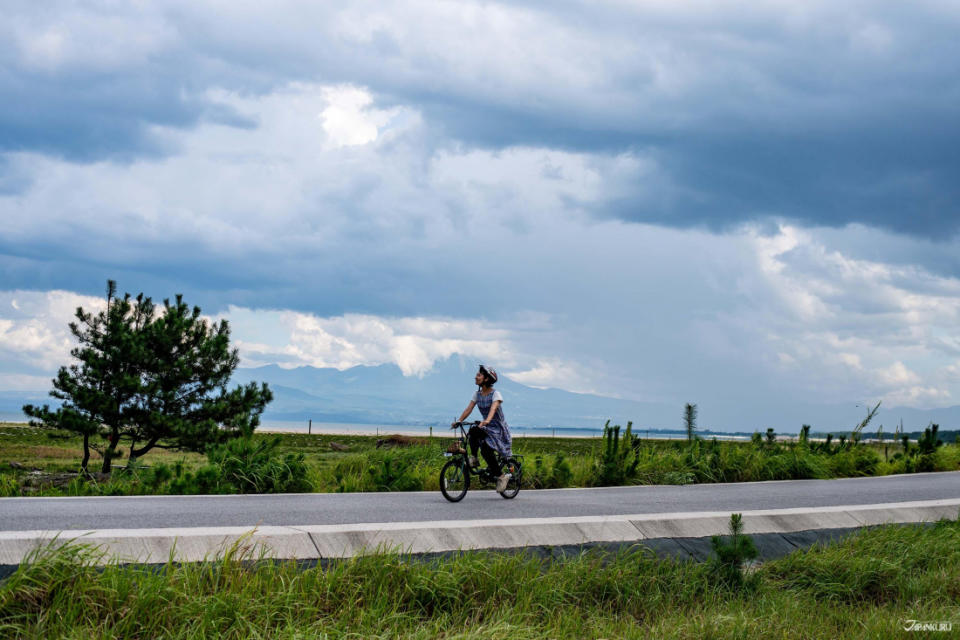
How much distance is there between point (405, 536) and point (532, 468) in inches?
308

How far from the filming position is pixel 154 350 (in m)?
23.3

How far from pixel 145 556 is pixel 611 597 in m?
3.69

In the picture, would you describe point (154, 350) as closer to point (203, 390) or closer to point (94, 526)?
point (203, 390)

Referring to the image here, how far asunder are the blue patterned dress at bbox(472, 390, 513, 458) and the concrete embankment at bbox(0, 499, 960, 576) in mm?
3463

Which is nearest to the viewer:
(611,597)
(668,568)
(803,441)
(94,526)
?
(611,597)

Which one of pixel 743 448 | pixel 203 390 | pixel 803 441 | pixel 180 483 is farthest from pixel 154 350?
pixel 803 441

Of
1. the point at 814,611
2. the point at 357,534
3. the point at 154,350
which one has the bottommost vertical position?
the point at 814,611

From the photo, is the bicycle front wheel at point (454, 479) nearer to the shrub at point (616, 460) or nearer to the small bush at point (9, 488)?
the shrub at point (616, 460)

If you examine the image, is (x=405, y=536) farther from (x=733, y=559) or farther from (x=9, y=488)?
(x=9, y=488)

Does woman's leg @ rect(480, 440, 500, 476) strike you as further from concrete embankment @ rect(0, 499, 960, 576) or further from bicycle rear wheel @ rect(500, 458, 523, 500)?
concrete embankment @ rect(0, 499, 960, 576)

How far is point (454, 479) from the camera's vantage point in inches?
449

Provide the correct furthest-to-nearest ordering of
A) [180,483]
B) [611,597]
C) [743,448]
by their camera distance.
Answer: [743,448] → [180,483] → [611,597]

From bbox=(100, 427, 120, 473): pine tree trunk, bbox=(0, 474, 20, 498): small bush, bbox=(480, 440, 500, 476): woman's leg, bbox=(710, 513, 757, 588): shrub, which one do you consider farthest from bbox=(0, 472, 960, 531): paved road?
bbox=(100, 427, 120, 473): pine tree trunk

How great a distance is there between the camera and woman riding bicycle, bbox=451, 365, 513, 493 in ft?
38.7
